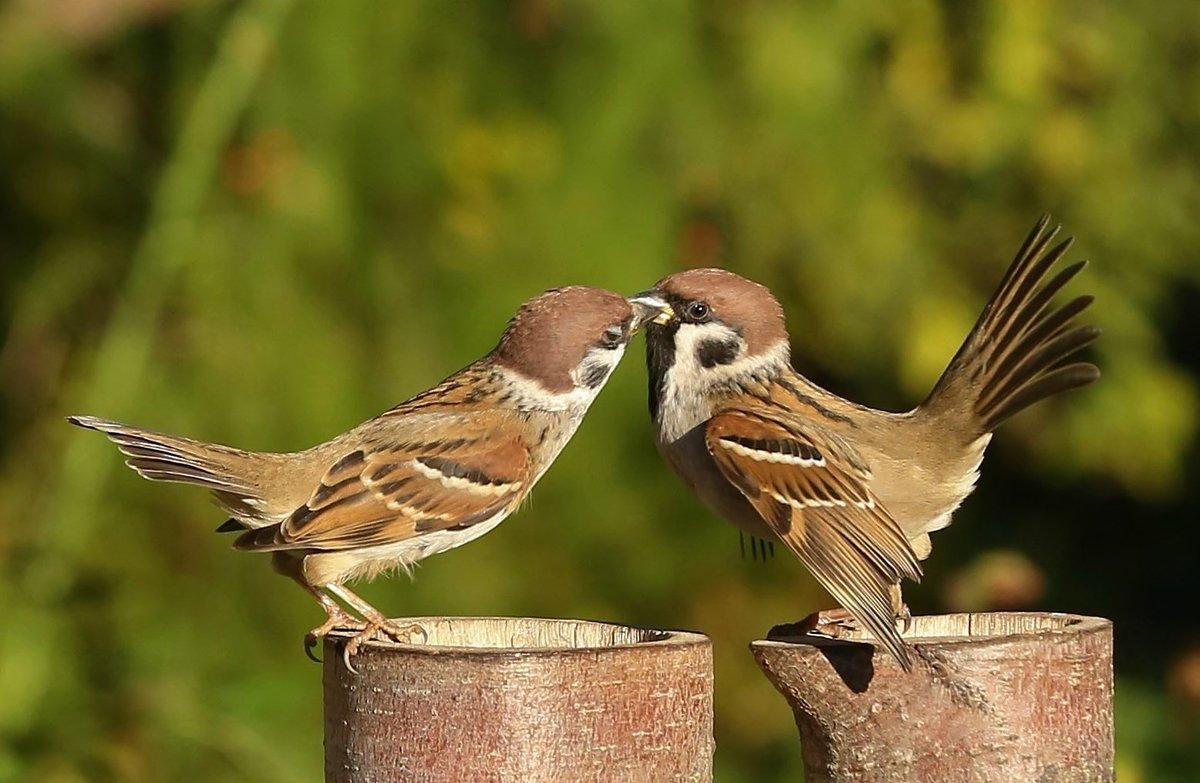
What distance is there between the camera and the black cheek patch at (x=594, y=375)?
15.5 ft

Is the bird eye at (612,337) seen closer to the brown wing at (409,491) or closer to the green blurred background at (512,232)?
the brown wing at (409,491)

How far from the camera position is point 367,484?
452 centimetres

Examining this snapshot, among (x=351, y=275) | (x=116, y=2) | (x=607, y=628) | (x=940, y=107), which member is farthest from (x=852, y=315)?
(x=607, y=628)

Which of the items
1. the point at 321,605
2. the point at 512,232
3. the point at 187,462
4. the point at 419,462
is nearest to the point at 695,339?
the point at 419,462

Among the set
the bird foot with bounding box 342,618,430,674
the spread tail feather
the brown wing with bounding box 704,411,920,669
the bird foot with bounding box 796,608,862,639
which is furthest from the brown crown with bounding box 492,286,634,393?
the bird foot with bounding box 342,618,430,674

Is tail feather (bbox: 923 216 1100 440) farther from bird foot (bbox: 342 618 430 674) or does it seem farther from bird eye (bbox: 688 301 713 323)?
bird foot (bbox: 342 618 430 674)

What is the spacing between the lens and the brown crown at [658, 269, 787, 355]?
15.6 feet

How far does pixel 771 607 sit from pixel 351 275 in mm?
2950

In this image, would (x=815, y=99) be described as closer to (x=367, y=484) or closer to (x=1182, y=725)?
(x=1182, y=725)

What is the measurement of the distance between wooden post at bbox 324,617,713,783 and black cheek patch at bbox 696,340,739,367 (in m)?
1.63

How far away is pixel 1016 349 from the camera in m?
4.67

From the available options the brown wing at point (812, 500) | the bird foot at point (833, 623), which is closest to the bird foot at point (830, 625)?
the bird foot at point (833, 623)

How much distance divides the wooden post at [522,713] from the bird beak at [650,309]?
154cm

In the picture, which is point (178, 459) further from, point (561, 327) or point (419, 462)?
point (561, 327)
